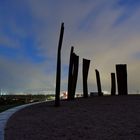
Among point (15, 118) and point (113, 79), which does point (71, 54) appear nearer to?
point (113, 79)

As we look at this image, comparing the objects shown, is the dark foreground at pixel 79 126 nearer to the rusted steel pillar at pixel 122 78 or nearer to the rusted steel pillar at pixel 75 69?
the rusted steel pillar at pixel 75 69

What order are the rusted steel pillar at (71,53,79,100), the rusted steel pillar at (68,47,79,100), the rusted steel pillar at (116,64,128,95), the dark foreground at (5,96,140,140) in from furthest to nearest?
the rusted steel pillar at (116,64,128,95)
the rusted steel pillar at (71,53,79,100)
the rusted steel pillar at (68,47,79,100)
the dark foreground at (5,96,140,140)

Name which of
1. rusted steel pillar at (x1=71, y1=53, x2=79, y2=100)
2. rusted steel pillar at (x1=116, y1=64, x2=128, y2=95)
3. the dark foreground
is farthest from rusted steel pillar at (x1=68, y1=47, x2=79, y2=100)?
the dark foreground

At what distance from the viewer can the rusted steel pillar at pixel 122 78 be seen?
31984mm

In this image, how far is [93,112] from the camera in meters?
17.1

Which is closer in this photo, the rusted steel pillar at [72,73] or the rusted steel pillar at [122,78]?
the rusted steel pillar at [72,73]

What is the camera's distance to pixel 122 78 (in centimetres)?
3216

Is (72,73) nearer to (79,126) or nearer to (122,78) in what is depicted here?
(122,78)

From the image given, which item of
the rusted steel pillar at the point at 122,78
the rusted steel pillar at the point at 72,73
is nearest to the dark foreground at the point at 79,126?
the rusted steel pillar at the point at 72,73

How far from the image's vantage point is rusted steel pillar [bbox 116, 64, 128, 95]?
32.0m

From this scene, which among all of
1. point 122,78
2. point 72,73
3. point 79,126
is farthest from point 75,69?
point 79,126

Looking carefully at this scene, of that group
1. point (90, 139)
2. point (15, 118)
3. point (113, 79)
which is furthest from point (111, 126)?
point (113, 79)

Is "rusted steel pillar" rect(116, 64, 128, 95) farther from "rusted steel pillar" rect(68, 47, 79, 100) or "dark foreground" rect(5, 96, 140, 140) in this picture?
"dark foreground" rect(5, 96, 140, 140)

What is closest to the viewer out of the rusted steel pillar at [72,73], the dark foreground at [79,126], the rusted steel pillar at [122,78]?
the dark foreground at [79,126]
